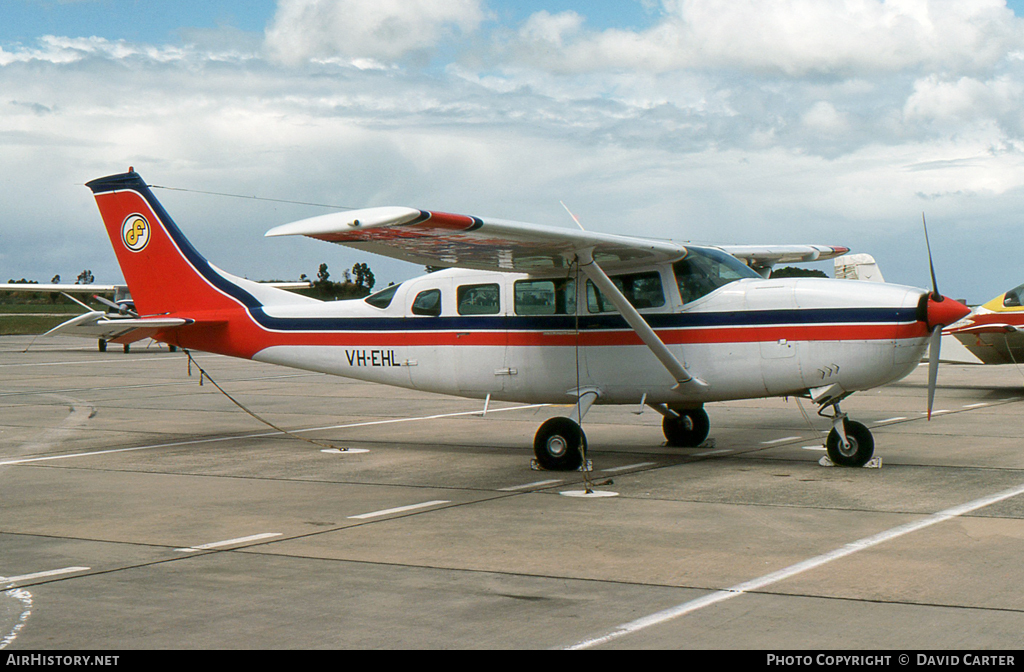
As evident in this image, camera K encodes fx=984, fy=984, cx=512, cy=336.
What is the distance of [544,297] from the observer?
1143 cm

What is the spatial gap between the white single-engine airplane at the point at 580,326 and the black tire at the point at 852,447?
0.01 m

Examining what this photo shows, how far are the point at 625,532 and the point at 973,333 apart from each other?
1460cm

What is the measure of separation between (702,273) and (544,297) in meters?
1.83

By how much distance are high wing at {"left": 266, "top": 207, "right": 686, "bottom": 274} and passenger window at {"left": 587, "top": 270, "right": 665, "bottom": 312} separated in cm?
18

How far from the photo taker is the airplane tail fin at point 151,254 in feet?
45.4

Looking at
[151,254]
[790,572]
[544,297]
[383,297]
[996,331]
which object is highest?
[151,254]

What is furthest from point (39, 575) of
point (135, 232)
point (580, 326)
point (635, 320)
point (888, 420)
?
point (888, 420)

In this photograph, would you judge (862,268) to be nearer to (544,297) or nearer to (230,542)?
(544,297)

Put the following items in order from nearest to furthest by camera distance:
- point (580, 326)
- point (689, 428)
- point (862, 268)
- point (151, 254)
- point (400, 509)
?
point (400, 509)
point (580, 326)
point (689, 428)
point (151, 254)
point (862, 268)

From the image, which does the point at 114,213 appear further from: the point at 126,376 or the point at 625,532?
the point at 126,376

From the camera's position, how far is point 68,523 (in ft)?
26.6

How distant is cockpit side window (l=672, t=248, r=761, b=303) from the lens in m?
10.8

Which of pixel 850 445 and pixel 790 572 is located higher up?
pixel 850 445

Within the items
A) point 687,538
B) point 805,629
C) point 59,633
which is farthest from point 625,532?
point 59,633
